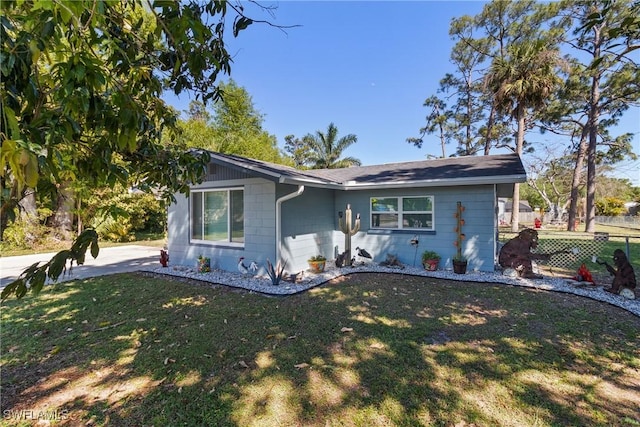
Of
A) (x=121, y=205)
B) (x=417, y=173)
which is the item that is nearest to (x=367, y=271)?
(x=417, y=173)

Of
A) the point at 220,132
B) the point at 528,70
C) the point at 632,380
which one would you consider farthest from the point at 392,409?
the point at 220,132

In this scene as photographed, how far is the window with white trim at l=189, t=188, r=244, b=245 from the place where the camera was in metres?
7.55

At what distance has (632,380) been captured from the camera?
297cm

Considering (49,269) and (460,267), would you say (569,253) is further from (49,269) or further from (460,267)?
(49,269)

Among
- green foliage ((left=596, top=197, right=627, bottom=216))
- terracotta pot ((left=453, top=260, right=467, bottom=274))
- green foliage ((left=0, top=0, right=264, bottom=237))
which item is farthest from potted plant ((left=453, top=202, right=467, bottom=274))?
green foliage ((left=596, top=197, right=627, bottom=216))

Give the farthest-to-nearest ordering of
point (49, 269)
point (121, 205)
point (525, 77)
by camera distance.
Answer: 1. point (525, 77)
2. point (121, 205)
3. point (49, 269)

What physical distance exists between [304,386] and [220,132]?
23753 mm

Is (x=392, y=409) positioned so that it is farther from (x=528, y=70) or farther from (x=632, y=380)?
(x=528, y=70)

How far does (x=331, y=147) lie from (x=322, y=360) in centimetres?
2469

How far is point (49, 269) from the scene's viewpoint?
145cm

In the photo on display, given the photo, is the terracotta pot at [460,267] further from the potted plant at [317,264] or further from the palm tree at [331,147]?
the palm tree at [331,147]

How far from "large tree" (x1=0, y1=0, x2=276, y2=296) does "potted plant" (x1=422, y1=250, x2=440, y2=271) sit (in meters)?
6.73

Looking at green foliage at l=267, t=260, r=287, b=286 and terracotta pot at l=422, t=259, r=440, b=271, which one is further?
terracotta pot at l=422, t=259, r=440, b=271

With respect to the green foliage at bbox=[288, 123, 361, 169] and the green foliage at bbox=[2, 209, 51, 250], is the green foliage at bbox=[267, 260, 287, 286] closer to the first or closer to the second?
the green foliage at bbox=[2, 209, 51, 250]
